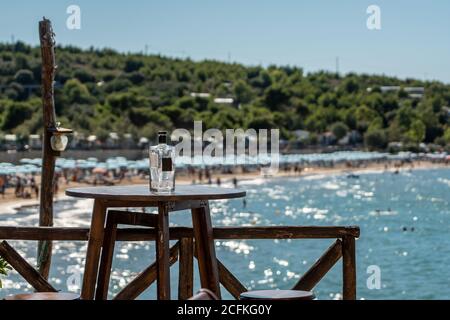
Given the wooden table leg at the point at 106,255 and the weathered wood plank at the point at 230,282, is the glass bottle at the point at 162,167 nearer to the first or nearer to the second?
the wooden table leg at the point at 106,255

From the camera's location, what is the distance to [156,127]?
10031cm

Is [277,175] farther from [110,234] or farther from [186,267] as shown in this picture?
[110,234]

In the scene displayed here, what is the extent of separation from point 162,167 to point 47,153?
273cm

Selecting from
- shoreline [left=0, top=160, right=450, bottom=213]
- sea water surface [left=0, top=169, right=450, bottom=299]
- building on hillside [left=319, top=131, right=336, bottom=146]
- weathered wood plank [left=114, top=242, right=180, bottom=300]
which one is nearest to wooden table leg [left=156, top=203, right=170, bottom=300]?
weathered wood plank [left=114, top=242, right=180, bottom=300]

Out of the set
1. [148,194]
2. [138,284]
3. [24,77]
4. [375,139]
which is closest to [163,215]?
[148,194]

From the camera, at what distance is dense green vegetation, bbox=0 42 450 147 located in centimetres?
9994

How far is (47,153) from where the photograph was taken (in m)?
7.66

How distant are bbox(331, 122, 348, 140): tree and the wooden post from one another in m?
118

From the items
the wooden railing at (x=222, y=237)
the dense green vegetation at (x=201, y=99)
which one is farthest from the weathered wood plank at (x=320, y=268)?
the dense green vegetation at (x=201, y=99)

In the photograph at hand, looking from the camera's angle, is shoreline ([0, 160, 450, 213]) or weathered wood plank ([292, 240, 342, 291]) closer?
weathered wood plank ([292, 240, 342, 291])
